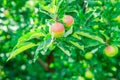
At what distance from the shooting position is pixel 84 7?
2.73 metres

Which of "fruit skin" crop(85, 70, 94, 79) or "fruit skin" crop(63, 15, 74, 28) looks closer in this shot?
"fruit skin" crop(63, 15, 74, 28)

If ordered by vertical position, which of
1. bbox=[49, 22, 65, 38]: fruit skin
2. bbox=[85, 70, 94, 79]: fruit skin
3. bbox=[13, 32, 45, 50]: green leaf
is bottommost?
bbox=[85, 70, 94, 79]: fruit skin

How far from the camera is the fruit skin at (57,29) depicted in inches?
81.2

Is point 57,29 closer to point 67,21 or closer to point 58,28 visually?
point 58,28

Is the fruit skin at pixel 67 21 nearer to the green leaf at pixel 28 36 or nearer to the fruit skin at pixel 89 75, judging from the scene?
the green leaf at pixel 28 36

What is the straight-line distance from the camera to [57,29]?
6.72 ft

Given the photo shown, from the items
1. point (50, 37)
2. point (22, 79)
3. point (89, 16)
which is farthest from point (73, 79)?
point (50, 37)

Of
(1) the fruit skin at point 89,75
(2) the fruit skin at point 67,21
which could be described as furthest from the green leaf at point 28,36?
(1) the fruit skin at point 89,75

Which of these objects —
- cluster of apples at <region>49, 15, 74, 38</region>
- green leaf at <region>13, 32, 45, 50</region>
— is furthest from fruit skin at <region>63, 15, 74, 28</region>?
green leaf at <region>13, 32, 45, 50</region>

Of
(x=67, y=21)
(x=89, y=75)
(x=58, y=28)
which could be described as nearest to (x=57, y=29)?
(x=58, y=28)

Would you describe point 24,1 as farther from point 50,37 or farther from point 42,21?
point 50,37

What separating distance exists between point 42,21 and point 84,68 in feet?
6.08

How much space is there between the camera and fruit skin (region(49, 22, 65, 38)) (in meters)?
2.06

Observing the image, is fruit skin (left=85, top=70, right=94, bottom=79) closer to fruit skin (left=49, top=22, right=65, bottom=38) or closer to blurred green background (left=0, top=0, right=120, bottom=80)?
blurred green background (left=0, top=0, right=120, bottom=80)
